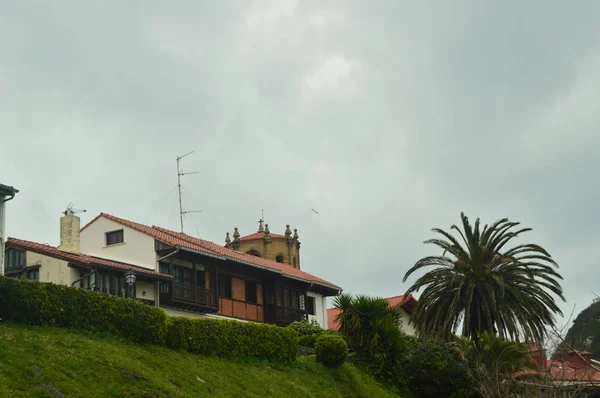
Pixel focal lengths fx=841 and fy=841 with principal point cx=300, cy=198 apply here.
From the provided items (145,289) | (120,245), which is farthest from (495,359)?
(120,245)

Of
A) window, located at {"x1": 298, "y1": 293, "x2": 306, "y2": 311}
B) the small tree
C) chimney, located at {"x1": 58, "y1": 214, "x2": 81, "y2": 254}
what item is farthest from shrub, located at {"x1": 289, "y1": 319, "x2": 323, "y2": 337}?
chimney, located at {"x1": 58, "y1": 214, "x2": 81, "y2": 254}

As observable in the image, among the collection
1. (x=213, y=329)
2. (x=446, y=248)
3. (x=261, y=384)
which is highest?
(x=446, y=248)

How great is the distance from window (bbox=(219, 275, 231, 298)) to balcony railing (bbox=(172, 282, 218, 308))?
1.66 metres

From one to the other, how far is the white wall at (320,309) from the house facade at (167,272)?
165mm

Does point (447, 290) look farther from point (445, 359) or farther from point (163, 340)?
point (163, 340)

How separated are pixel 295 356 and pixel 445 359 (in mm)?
7434

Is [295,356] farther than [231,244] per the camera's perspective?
No

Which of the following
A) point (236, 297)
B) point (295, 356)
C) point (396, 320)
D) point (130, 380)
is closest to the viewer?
point (130, 380)

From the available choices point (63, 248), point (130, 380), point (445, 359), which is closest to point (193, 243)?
point (63, 248)

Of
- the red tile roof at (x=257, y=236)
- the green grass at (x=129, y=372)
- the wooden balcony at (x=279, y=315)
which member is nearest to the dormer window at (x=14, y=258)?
the green grass at (x=129, y=372)

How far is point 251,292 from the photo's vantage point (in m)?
51.9

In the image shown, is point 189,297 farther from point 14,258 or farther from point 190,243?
point 14,258

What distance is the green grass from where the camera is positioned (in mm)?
23433

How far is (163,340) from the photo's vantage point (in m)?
32.3
